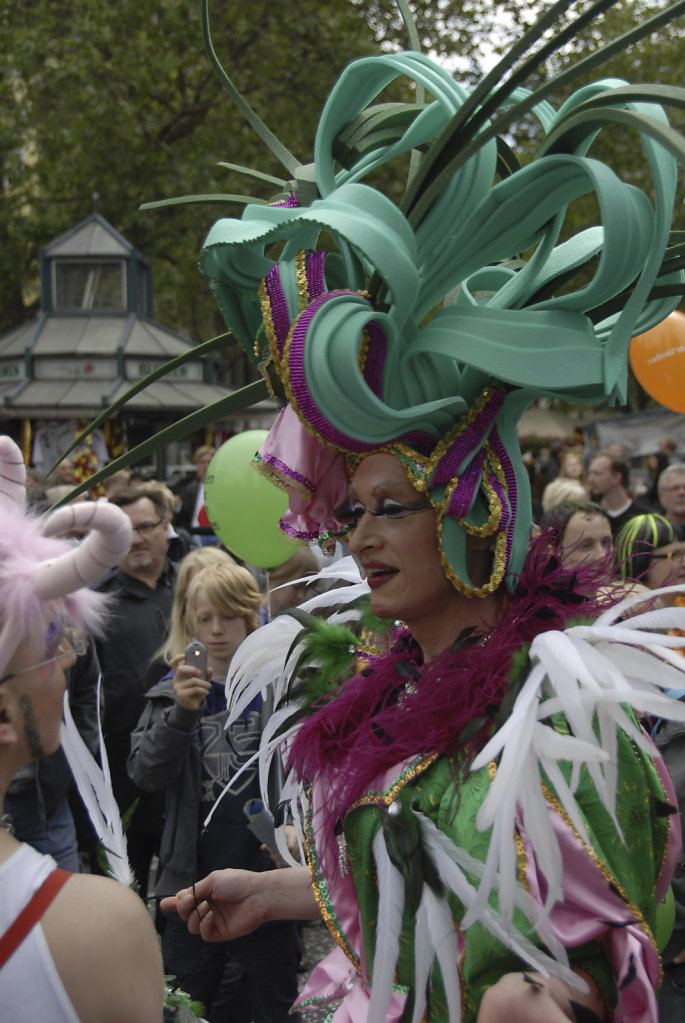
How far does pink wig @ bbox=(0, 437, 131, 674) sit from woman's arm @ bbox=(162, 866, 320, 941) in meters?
0.76

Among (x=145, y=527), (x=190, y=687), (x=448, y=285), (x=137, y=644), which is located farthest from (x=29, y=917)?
(x=145, y=527)

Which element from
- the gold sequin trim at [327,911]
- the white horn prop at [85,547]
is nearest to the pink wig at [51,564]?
the white horn prop at [85,547]

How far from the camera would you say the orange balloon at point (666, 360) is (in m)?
5.10

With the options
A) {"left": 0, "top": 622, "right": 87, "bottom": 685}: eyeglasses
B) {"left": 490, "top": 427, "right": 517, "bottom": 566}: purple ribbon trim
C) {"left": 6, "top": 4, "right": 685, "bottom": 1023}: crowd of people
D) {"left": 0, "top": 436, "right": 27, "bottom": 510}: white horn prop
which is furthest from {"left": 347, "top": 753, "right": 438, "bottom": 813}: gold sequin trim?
{"left": 0, "top": 436, "right": 27, "bottom": 510}: white horn prop

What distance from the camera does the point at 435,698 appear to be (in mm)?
1824

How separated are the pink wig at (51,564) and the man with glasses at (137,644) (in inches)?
98.7

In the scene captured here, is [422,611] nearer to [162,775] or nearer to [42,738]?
[42,738]

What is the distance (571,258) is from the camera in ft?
6.33

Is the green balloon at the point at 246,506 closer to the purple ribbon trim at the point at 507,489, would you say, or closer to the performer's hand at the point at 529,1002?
the purple ribbon trim at the point at 507,489

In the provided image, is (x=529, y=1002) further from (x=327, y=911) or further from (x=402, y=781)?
(x=327, y=911)

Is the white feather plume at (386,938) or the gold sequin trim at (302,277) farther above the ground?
the gold sequin trim at (302,277)

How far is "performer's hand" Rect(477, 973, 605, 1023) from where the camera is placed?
1.43m

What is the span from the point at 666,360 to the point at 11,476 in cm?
411

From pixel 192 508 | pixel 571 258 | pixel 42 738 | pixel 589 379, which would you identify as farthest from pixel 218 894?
pixel 192 508
